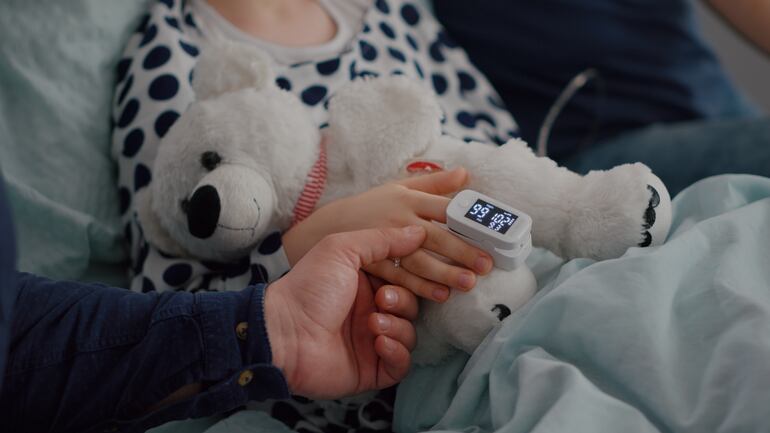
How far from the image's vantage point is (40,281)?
67 centimetres

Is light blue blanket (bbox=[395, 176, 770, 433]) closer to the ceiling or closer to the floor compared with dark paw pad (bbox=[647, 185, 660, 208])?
closer to the floor

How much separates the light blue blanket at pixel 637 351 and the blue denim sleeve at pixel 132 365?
0.19 metres

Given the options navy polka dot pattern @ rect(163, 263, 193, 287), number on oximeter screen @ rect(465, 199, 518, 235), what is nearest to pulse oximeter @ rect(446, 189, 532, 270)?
number on oximeter screen @ rect(465, 199, 518, 235)

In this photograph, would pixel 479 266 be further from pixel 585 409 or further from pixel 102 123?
pixel 102 123

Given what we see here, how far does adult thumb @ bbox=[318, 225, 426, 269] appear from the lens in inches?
25.8

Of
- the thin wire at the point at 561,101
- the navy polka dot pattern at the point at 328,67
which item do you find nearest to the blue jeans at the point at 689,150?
the thin wire at the point at 561,101

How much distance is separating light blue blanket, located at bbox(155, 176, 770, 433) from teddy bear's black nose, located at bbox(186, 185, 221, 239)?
0.89 feet

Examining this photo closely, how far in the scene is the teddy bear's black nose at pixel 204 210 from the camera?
681 millimetres

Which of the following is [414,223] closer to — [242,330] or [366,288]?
[366,288]

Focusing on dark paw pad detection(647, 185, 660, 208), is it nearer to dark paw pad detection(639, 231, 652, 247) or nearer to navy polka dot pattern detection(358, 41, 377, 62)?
dark paw pad detection(639, 231, 652, 247)

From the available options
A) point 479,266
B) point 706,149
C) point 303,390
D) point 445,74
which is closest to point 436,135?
point 479,266

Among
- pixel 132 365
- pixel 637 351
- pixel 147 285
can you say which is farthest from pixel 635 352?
pixel 147 285

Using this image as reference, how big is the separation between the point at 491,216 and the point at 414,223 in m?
0.08

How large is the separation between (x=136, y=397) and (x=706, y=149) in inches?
36.0
